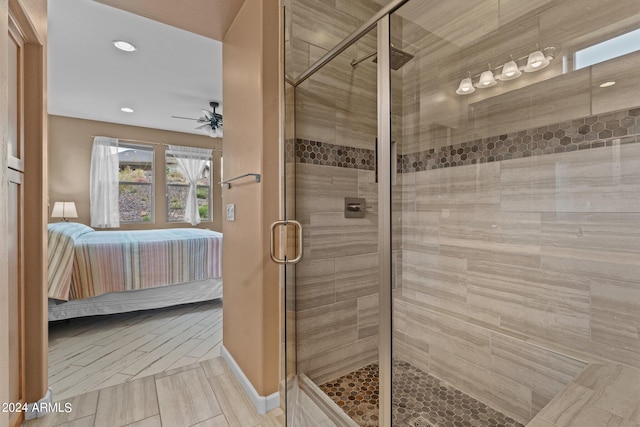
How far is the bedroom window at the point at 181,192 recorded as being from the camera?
19.4 ft

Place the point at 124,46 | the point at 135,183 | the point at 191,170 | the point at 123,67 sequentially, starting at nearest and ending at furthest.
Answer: the point at 124,46 < the point at 123,67 < the point at 135,183 < the point at 191,170

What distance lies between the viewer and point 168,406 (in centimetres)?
175

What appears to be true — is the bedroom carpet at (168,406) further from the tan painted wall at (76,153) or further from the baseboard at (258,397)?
the tan painted wall at (76,153)

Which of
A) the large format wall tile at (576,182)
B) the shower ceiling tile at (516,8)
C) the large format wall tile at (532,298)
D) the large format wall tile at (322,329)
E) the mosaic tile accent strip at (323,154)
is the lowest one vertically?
the large format wall tile at (322,329)

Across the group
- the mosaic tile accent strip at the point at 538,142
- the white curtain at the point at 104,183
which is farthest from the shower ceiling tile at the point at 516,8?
the white curtain at the point at 104,183

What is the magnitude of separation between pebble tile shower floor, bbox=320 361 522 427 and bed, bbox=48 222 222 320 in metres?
2.35

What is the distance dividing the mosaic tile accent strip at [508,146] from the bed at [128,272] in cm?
238

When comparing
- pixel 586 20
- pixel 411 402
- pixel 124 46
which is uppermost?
pixel 124 46

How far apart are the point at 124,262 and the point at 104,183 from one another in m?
2.94

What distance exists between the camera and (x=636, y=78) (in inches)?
45.6

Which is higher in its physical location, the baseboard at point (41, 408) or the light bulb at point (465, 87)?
the light bulb at point (465, 87)

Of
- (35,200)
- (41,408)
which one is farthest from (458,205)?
(41,408)

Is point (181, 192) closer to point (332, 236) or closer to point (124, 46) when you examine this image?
point (124, 46)

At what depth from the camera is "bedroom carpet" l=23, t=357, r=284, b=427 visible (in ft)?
5.30
